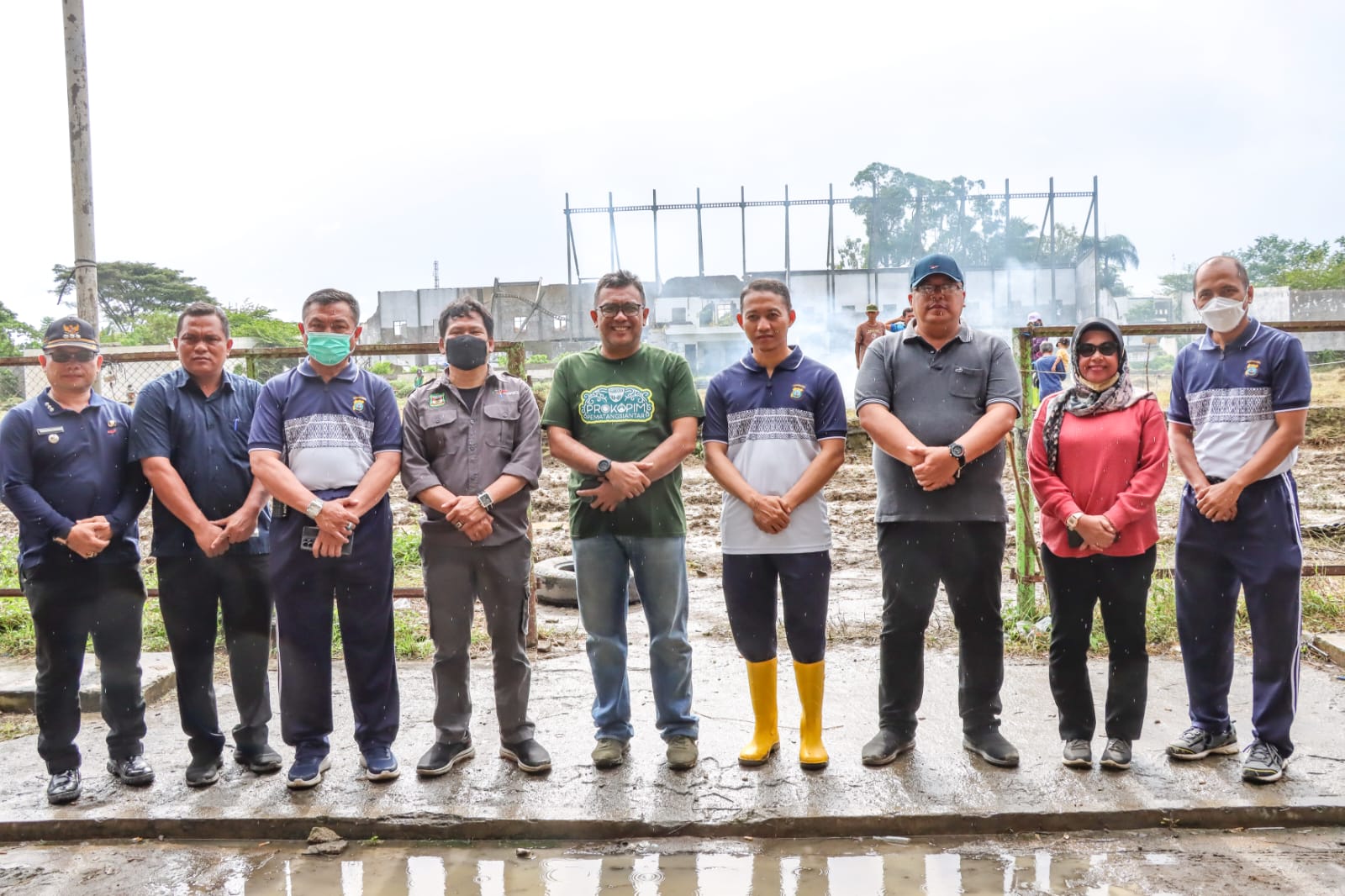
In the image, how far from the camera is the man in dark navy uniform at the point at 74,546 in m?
4.52

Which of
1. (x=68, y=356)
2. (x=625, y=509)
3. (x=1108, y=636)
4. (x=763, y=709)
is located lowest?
(x=763, y=709)

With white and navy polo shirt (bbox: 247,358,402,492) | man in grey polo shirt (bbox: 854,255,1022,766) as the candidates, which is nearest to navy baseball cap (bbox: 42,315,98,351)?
white and navy polo shirt (bbox: 247,358,402,492)

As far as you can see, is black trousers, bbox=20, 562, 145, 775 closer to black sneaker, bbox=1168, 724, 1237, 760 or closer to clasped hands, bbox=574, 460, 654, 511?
clasped hands, bbox=574, 460, 654, 511

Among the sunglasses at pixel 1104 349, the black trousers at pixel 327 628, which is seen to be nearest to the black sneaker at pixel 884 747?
the sunglasses at pixel 1104 349

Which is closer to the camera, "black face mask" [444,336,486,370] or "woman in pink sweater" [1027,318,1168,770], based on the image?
"woman in pink sweater" [1027,318,1168,770]

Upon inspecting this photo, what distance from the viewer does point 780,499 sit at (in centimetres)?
448

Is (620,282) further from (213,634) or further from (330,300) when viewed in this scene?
(213,634)

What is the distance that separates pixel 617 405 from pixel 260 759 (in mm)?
2321

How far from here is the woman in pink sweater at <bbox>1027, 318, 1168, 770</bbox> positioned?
14.5 ft

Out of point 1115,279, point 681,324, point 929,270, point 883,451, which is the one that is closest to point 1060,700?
point 883,451

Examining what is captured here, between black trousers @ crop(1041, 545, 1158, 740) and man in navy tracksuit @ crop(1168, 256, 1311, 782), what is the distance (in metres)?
0.28

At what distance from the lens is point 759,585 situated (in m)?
4.60

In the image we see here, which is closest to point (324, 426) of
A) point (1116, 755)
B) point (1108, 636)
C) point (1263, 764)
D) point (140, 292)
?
point (1108, 636)

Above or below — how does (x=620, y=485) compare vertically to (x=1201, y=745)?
above
